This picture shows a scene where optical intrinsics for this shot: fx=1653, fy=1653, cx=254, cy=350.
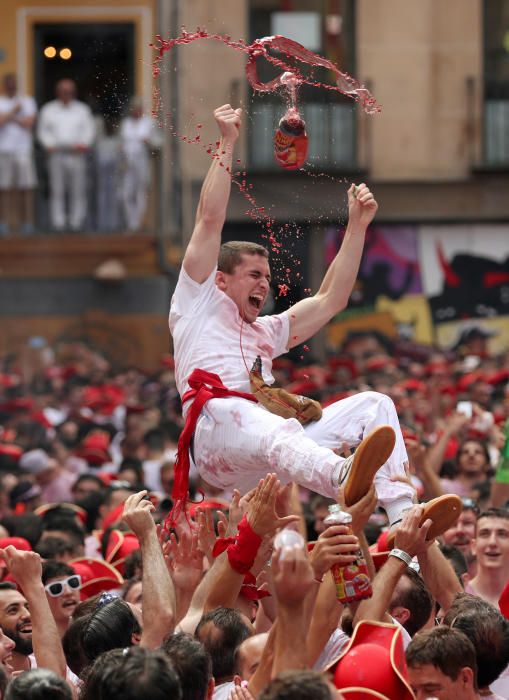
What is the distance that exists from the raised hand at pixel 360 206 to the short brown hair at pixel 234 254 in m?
0.53

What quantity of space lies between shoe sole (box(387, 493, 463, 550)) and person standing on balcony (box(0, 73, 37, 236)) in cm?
1752

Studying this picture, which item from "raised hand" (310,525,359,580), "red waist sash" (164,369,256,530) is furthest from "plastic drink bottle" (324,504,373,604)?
"red waist sash" (164,369,256,530)

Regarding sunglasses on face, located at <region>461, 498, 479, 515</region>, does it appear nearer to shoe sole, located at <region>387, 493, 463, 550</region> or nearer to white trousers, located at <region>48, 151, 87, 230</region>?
shoe sole, located at <region>387, 493, 463, 550</region>

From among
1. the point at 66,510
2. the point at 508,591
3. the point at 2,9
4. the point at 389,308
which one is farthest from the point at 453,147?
the point at 508,591

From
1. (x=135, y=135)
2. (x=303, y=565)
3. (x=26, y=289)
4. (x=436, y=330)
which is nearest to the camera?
(x=303, y=565)

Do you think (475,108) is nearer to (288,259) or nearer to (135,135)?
(135,135)

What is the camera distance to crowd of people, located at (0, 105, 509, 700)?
5586 millimetres

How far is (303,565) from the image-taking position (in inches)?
199

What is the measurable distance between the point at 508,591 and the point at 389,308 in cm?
1944

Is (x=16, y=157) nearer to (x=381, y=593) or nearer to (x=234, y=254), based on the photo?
(x=234, y=254)

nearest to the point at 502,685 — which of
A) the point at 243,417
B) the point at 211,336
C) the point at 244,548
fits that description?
the point at 244,548

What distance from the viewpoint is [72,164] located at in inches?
941

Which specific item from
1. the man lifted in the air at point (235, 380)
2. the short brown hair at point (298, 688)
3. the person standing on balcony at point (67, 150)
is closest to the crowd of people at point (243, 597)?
the short brown hair at point (298, 688)

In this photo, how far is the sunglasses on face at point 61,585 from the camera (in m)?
7.83
